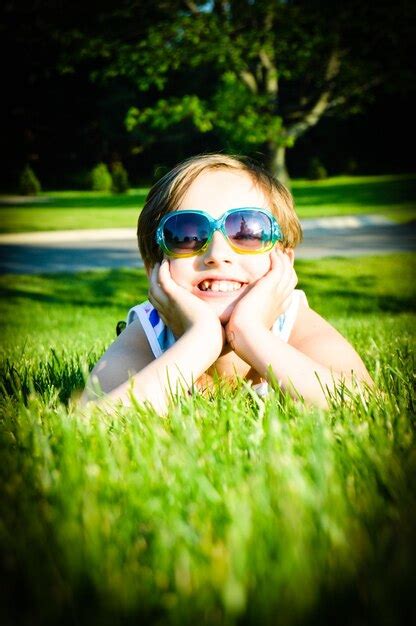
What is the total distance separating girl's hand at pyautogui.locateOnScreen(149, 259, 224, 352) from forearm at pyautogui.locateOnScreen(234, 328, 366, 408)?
0.40 ft

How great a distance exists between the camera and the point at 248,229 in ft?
7.06

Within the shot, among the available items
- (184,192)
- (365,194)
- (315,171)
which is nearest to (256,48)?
(184,192)

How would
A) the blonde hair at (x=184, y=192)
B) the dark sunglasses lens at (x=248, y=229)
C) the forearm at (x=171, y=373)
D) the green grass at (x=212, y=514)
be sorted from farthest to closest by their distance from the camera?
the blonde hair at (x=184, y=192), the dark sunglasses lens at (x=248, y=229), the forearm at (x=171, y=373), the green grass at (x=212, y=514)

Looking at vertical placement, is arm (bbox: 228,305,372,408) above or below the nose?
below

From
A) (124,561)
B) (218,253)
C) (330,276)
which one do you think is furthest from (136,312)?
(330,276)

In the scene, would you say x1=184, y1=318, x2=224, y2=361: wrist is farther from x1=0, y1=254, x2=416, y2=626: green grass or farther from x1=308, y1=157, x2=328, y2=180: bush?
x1=308, y1=157, x2=328, y2=180: bush

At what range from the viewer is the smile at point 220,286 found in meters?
2.21

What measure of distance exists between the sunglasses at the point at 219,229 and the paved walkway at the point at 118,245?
34.5ft

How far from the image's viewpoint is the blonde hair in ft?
7.53

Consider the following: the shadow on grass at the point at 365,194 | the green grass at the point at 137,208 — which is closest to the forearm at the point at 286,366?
the green grass at the point at 137,208

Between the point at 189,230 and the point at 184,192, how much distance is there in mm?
211

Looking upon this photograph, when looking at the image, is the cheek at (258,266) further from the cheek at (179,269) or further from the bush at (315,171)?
the bush at (315,171)

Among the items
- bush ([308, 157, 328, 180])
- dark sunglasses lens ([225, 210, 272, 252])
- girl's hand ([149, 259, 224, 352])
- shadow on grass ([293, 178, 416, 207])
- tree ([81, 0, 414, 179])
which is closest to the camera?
girl's hand ([149, 259, 224, 352])

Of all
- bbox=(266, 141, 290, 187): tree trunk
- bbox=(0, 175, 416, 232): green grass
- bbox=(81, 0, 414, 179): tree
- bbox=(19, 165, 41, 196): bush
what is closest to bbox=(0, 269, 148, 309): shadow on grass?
bbox=(81, 0, 414, 179): tree
